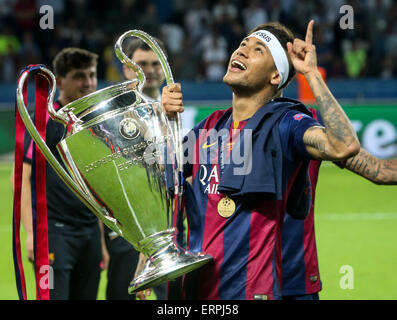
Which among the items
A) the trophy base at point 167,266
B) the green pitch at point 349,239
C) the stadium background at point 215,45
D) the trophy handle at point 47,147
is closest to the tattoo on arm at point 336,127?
the trophy base at point 167,266

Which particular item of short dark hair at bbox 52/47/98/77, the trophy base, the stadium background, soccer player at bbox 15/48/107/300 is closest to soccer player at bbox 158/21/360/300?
the trophy base

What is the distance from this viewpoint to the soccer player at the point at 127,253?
Answer: 4.22 meters

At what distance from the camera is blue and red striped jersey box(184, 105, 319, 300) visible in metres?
2.41

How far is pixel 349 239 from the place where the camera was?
24.2 feet

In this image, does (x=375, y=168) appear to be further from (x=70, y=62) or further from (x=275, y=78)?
(x=70, y=62)

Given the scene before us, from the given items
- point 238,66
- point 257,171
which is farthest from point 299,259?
point 238,66

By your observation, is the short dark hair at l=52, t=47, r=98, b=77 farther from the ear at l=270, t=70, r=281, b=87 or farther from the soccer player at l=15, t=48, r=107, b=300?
the ear at l=270, t=70, r=281, b=87

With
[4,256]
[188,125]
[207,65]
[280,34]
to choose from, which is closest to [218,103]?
[188,125]

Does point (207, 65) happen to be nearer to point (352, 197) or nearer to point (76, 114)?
point (352, 197)

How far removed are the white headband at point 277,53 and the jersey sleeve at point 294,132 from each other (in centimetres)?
28

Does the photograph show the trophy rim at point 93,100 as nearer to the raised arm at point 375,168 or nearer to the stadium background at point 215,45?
the raised arm at point 375,168

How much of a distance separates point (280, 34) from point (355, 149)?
0.69 m
